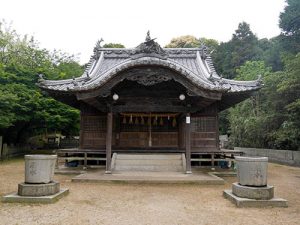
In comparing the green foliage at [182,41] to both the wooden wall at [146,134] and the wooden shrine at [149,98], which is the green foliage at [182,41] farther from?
the wooden wall at [146,134]

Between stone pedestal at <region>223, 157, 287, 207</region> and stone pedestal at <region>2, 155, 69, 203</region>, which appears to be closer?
stone pedestal at <region>223, 157, 287, 207</region>

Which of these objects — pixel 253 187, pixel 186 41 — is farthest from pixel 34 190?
pixel 186 41

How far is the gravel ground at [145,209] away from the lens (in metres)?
5.89

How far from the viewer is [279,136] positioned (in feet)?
61.5

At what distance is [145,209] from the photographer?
6.86 meters

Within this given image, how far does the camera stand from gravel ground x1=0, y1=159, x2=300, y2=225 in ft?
19.3

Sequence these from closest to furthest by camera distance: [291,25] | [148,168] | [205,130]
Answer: [148,168] < [205,130] < [291,25]

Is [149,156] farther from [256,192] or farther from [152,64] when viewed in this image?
[256,192]

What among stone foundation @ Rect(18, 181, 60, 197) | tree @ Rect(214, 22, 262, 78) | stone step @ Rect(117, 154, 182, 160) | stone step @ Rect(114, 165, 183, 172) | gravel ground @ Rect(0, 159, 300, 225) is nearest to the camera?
gravel ground @ Rect(0, 159, 300, 225)

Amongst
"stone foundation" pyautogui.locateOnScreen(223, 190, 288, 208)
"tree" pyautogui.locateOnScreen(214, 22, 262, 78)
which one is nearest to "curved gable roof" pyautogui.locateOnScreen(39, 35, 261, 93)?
Answer: "stone foundation" pyautogui.locateOnScreen(223, 190, 288, 208)

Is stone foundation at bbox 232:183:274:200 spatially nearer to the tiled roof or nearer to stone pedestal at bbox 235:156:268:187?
stone pedestal at bbox 235:156:268:187

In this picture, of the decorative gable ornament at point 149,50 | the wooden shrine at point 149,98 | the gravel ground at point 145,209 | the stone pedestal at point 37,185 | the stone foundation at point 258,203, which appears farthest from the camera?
the decorative gable ornament at point 149,50

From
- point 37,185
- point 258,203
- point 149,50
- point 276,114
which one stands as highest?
point 149,50

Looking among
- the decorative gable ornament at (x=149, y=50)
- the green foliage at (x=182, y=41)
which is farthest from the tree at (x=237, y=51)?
the decorative gable ornament at (x=149, y=50)
